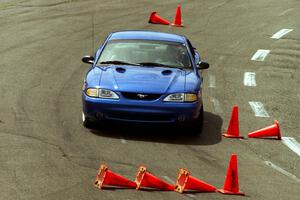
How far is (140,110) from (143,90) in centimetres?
34

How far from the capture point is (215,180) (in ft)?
33.8

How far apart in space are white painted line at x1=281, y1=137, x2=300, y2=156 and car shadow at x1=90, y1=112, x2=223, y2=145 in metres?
1.16

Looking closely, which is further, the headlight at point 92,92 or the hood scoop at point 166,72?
the hood scoop at point 166,72

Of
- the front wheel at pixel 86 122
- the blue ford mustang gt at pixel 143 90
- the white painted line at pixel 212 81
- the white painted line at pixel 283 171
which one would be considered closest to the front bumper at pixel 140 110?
the blue ford mustang gt at pixel 143 90

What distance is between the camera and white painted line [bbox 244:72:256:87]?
1869 centimetres

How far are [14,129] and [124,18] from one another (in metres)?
15.8

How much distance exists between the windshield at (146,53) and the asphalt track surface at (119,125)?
4.00 ft

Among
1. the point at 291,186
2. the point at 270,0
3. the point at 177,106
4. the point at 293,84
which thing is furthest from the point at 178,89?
the point at 270,0

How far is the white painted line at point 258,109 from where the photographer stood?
15.4 m

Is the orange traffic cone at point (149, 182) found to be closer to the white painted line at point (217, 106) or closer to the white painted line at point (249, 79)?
the white painted line at point (217, 106)

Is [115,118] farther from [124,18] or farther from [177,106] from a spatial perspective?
[124,18]

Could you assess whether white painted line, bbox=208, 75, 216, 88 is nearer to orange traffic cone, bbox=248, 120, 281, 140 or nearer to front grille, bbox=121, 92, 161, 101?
orange traffic cone, bbox=248, 120, 281, 140

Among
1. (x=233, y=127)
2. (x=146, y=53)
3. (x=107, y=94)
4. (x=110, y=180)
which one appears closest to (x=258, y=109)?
(x=233, y=127)

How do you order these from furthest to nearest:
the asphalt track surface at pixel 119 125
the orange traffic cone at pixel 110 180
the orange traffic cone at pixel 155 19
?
the orange traffic cone at pixel 155 19 → the asphalt track surface at pixel 119 125 → the orange traffic cone at pixel 110 180
